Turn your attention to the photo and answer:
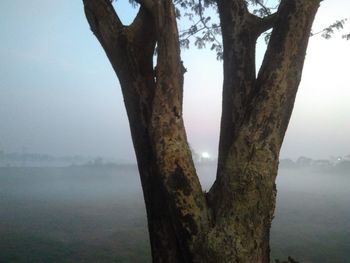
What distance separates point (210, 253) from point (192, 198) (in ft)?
1.38

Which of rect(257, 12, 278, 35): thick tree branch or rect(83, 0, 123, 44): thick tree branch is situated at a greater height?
rect(257, 12, 278, 35): thick tree branch

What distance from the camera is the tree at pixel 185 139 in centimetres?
255

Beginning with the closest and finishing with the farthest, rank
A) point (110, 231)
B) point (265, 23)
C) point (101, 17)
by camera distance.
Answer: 1. point (101, 17)
2. point (265, 23)
3. point (110, 231)

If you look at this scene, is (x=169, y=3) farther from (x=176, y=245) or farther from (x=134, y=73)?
(x=176, y=245)

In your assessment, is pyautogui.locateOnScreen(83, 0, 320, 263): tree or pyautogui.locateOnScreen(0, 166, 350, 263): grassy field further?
pyautogui.locateOnScreen(0, 166, 350, 263): grassy field

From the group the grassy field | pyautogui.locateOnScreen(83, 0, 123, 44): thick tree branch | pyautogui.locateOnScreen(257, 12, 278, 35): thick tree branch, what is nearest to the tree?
pyautogui.locateOnScreen(83, 0, 123, 44): thick tree branch

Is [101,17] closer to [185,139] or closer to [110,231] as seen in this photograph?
[185,139]

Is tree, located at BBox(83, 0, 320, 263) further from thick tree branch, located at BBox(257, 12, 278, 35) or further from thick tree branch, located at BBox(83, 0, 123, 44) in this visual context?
thick tree branch, located at BBox(257, 12, 278, 35)

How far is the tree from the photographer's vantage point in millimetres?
2547

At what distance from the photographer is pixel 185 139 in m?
2.82

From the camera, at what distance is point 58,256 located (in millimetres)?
23781

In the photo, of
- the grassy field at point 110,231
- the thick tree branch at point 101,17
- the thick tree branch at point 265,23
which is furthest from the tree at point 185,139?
the grassy field at point 110,231

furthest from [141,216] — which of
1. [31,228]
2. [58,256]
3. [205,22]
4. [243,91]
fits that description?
[243,91]

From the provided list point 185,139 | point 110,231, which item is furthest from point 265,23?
point 110,231
